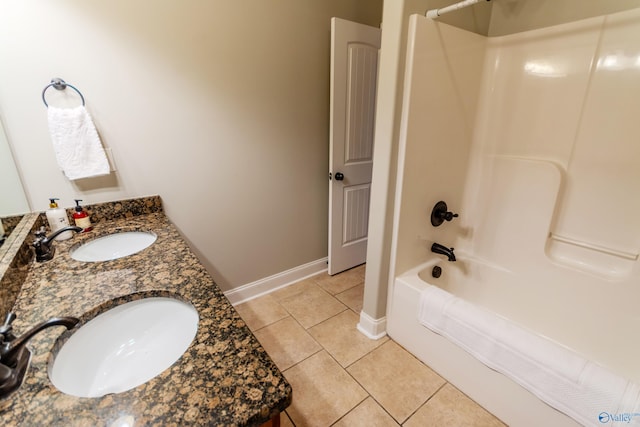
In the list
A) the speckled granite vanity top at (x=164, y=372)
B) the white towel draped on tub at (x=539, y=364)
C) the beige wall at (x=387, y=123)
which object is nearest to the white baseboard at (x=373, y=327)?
the beige wall at (x=387, y=123)

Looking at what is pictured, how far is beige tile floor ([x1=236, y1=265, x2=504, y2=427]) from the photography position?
130 centimetres

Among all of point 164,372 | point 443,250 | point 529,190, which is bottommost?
point 443,250

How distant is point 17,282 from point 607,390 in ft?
6.34

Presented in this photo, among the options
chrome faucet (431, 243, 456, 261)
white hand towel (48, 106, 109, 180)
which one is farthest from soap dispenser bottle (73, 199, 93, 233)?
chrome faucet (431, 243, 456, 261)

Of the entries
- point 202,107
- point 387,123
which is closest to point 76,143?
point 202,107

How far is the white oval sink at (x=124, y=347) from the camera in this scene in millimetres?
703

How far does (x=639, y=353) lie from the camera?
4.20 ft

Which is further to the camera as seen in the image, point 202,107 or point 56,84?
point 202,107

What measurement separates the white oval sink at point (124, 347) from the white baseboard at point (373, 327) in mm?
1216

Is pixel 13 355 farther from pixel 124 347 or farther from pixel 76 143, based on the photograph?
pixel 76 143

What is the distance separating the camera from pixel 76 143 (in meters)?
1.33

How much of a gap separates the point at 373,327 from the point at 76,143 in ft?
6.11

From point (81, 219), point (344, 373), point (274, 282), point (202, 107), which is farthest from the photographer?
point (274, 282)

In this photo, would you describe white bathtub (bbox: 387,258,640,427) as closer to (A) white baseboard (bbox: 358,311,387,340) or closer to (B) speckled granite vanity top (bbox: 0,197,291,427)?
(A) white baseboard (bbox: 358,311,387,340)
